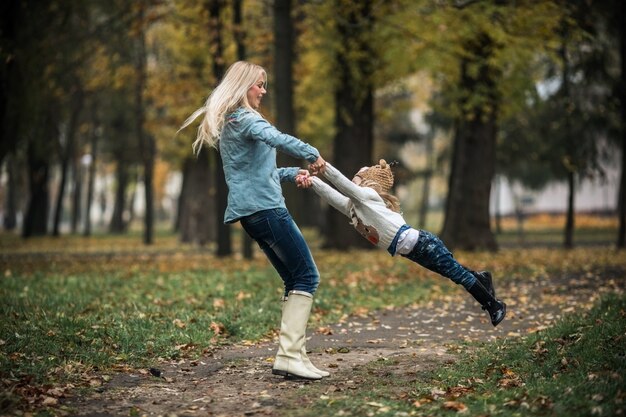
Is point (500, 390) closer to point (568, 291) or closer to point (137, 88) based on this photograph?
point (568, 291)

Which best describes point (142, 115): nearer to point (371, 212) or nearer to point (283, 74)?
point (283, 74)

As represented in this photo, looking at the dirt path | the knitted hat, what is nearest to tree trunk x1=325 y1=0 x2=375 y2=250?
the dirt path

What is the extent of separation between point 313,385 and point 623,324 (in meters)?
Result: 2.98

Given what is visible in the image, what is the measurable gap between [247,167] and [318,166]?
1.73 feet

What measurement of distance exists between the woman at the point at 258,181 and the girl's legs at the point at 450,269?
904mm

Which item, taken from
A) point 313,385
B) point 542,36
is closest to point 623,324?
point 313,385

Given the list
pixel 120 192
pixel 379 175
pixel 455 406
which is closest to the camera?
pixel 455 406

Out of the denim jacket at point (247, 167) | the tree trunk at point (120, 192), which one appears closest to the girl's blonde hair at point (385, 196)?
the denim jacket at point (247, 167)

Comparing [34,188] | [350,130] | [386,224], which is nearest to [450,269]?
[386,224]

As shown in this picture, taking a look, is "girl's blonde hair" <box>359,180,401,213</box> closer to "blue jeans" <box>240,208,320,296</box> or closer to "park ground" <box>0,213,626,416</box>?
"blue jeans" <box>240,208,320,296</box>

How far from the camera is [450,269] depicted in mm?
6840

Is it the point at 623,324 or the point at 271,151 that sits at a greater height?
the point at 271,151

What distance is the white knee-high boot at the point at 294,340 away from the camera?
21.5 feet

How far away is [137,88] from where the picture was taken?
28.5m
